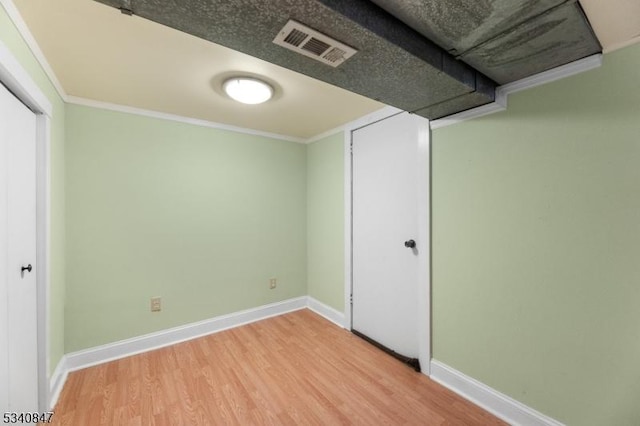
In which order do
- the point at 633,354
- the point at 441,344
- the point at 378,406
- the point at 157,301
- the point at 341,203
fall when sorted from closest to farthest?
the point at 633,354 < the point at 378,406 < the point at 441,344 < the point at 157,301 < the point at 341,203

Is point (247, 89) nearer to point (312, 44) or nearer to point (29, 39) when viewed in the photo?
point (312, 44)

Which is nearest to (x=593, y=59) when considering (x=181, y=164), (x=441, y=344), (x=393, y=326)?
(x=441, y=344)

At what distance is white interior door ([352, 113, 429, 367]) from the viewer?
2082mm

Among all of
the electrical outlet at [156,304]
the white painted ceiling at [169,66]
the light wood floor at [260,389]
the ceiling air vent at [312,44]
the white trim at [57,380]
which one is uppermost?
the white painted ceiling at [169,66]

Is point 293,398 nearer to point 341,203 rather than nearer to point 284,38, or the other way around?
point 341,203

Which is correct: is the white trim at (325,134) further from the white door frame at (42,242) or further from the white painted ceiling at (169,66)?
the white door frame at (42,242)

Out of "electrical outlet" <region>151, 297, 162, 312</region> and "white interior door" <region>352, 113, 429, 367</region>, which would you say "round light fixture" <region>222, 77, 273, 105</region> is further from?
"electrical outlet" <region>151, 297, 162, 312</region>

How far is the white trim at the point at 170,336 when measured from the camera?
7.03 ft

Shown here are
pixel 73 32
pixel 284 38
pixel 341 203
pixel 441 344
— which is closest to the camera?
pixel 284 38

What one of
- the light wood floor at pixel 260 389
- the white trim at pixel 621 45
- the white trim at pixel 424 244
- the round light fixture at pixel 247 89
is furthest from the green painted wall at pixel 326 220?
the white trim at pixel 621 45

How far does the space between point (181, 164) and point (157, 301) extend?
4.28ft

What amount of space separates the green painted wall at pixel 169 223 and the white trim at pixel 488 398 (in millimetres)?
1869

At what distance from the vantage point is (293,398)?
5.92 feet

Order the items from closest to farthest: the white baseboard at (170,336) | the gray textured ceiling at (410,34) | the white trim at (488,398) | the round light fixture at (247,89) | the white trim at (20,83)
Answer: the gray textured ceiling at (410,34), the white trim at (20,83), the white trim at (488,398), the round light fixture at (247,89), the white baseboard at (170,336)
